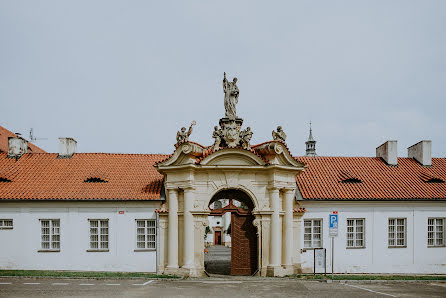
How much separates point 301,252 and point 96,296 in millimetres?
12691

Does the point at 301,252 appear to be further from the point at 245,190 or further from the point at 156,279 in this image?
the point at 156,279

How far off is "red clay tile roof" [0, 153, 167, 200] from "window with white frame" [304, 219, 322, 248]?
29.5 ft

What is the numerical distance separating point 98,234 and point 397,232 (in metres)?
17.8

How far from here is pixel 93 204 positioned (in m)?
25.2

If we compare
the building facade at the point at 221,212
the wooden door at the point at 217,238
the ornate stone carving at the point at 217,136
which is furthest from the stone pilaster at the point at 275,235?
the wooden door at the point at 217,238

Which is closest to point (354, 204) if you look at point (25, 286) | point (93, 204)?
point (93, 204)

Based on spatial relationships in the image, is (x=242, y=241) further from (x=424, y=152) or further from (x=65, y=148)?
(x=424, y=152)

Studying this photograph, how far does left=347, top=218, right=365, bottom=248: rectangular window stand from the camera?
25.9 m

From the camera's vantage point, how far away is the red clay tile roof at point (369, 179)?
1028 inches

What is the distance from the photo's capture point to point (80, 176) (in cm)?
2695

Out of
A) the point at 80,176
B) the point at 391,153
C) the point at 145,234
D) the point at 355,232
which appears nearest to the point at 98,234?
the point at 145,234

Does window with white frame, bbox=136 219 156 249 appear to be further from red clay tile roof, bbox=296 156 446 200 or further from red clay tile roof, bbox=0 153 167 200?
red clay tile roof, bbox=296 156 446 200

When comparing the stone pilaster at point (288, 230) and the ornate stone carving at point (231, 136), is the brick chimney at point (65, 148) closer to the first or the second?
the ornate stone carving at point (231, 136)

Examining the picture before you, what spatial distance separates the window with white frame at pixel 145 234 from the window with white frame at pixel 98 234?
1.87 meters
